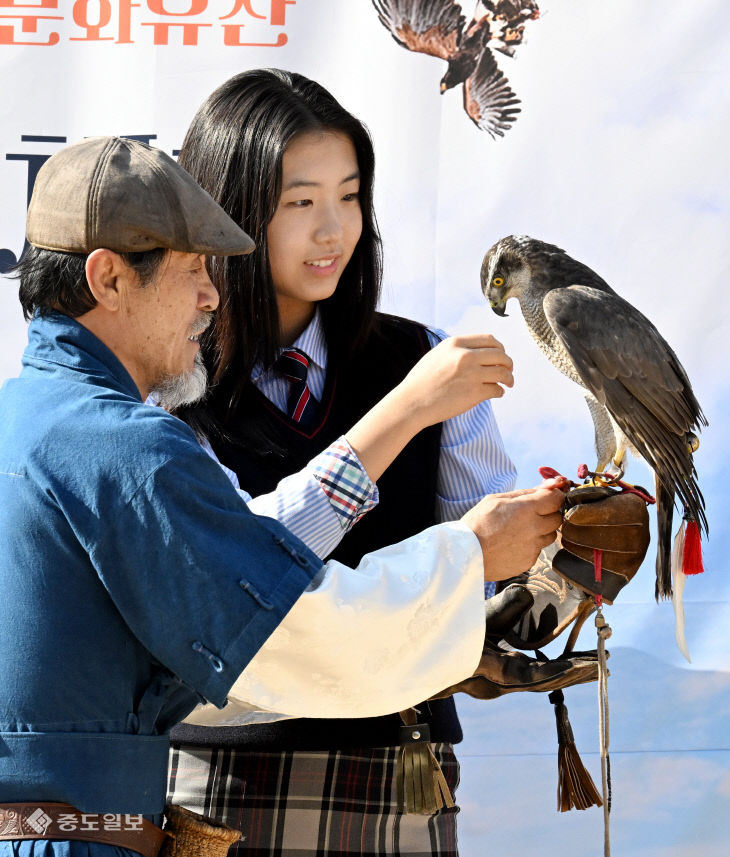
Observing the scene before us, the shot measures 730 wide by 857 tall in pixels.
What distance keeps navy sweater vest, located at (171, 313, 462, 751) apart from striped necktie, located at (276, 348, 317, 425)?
0.02 m

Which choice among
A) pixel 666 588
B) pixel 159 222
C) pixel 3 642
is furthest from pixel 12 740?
pixel 666 588

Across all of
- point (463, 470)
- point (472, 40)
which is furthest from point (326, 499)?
point (472, 40)

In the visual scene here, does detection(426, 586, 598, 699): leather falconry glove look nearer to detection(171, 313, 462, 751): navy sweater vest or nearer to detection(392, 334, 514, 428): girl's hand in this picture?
detection(171, 313, 462, 751): navy sweater vest

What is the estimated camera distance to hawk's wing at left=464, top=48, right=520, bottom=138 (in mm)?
2373

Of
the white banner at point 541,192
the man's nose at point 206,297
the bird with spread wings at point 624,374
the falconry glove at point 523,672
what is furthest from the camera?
the white banner at point 541,192

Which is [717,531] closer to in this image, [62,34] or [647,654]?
[647,654]

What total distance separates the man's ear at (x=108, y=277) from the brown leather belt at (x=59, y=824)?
0.45 metres

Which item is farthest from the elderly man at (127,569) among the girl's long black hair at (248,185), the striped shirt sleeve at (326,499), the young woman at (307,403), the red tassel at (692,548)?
the red tassel at (692,548)

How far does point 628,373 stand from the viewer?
6.01 ft

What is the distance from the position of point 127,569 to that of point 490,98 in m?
1.78

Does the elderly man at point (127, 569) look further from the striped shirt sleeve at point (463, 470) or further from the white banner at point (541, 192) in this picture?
the white banner at point (541, 192)

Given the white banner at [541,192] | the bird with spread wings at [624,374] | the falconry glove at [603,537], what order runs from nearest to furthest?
the falconry glove at [603,537], the bird with spread wings at [624,374], the white banner at [541,192]

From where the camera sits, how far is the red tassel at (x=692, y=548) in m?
1.65

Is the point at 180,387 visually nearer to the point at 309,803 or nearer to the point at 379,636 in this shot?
the point at 379,636
